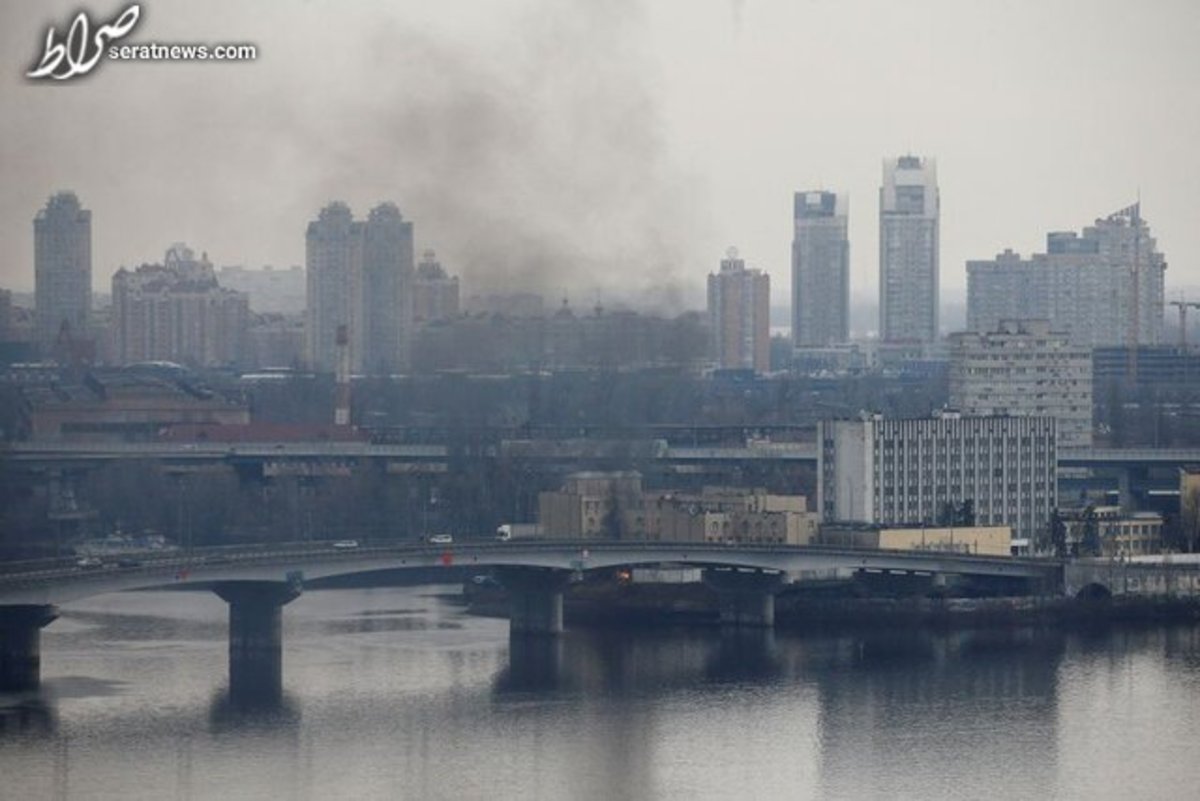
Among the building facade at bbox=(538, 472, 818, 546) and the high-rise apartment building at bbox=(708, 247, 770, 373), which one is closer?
the building facade at bbox=(538, 472, 818, 546)

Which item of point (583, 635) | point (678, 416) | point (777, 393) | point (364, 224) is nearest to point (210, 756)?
point (583, 635)

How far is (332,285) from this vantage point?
3344 cm

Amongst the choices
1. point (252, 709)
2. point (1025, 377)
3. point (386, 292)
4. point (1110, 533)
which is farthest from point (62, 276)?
point (252, 709)

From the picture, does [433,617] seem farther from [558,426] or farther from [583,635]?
[558,426]

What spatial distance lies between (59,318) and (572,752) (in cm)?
1805

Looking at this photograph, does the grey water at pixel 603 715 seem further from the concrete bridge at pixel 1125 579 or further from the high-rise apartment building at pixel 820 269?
the high-rise apartment building at pixel 820 269

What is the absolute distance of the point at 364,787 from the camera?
13.2 meters

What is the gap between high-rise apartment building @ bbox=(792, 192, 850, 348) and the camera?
46.3 meters

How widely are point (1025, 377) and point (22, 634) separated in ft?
36.9

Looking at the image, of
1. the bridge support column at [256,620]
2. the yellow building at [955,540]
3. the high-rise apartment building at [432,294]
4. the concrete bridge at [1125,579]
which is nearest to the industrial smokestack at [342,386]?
the high-rise apartment building at [432,294]

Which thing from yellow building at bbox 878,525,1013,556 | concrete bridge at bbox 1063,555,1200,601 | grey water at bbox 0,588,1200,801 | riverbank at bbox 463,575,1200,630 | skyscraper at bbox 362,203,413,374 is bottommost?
grey water at bbox 0,588,1200,801

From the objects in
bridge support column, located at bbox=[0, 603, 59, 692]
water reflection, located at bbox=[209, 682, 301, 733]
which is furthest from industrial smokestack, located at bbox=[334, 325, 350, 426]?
water reflection, located at bbox=[209, 682, 301, 733]

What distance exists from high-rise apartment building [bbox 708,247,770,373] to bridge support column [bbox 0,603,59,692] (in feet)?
77.4

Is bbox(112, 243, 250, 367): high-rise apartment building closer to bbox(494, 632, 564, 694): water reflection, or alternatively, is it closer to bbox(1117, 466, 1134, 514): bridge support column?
bbox(1117, 466, 1134, 514): bridge support column
